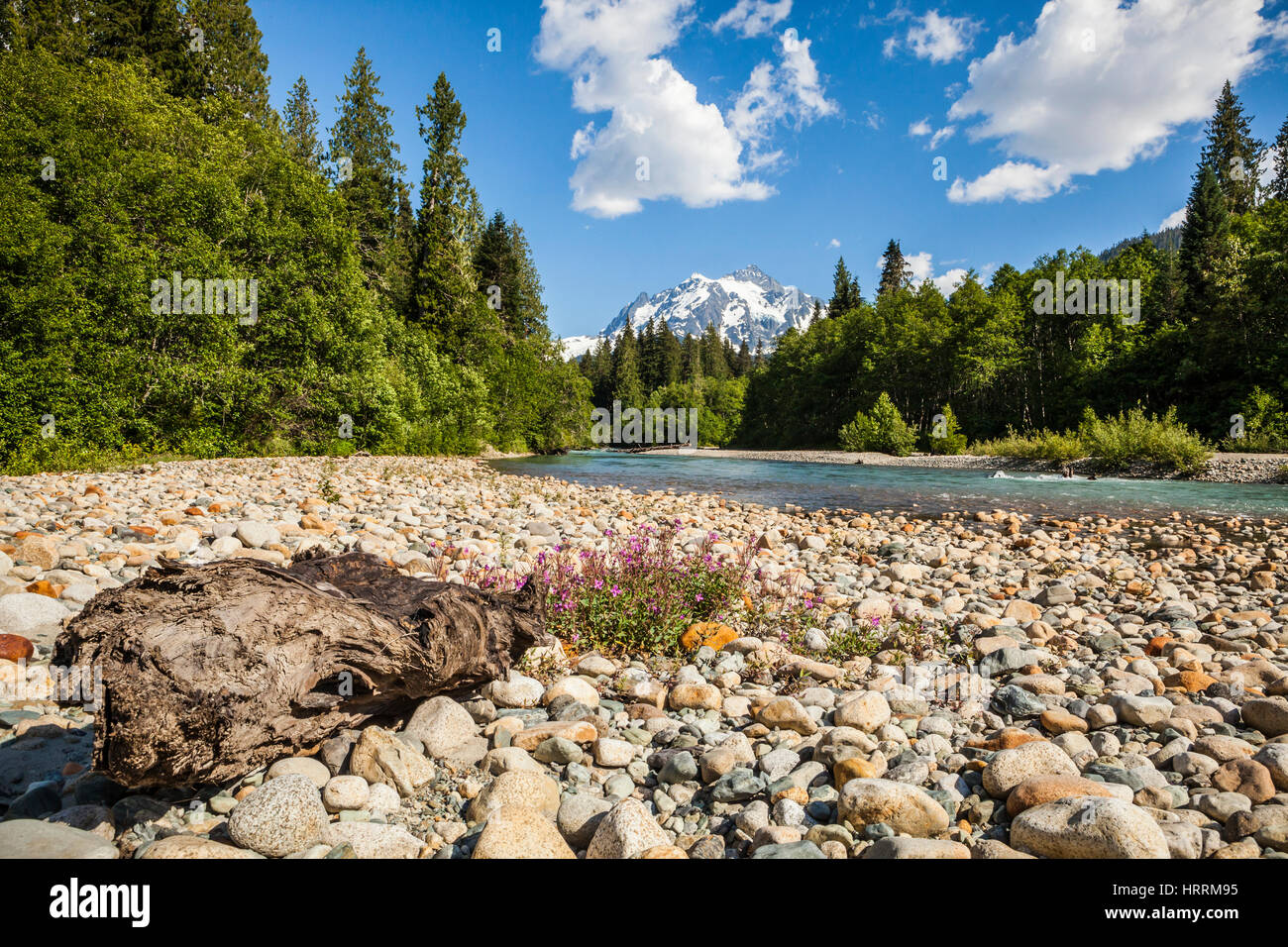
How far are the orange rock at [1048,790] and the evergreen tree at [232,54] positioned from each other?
3135 centimetres

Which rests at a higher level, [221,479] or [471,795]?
[221,479]

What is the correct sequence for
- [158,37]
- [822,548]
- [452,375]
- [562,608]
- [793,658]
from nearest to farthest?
1. [793,658]
2. [562,608]
3. [822,548]
4. [158,37]
5. [452,375]

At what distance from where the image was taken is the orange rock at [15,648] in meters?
2.96

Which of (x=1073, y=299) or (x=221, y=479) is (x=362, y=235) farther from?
(x=1073, y=299)

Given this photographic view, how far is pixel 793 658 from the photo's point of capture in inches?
151

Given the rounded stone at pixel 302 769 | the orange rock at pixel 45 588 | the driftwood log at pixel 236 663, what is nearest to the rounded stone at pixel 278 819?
the driftwood log at pixel 236 663

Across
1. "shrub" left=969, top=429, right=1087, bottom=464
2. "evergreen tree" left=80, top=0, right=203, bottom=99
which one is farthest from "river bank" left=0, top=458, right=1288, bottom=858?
"evergreen tree" left=80, top=0, right=203, bottom=99

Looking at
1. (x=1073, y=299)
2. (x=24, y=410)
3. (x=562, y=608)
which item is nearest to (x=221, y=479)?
(x=24, y=410)

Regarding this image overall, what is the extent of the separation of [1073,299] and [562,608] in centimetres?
5047

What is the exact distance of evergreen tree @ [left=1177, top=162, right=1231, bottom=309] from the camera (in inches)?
1461

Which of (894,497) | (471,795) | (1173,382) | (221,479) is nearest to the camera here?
(471,795)

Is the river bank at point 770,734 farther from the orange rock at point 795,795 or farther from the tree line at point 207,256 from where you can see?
the tree line at point 207,256

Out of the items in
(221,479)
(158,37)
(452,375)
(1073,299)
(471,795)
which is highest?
(158,37)

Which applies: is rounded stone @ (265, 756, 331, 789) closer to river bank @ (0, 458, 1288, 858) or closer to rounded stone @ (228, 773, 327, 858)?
river bank @ (0, 458, 1288, 858)
